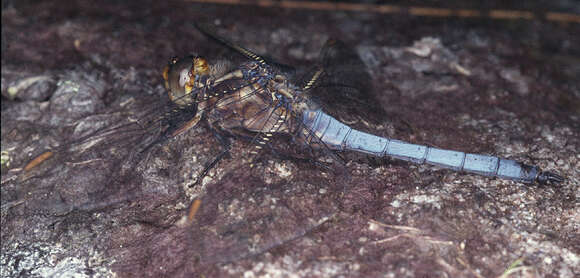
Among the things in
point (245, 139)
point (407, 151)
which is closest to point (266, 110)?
point (245, 139)

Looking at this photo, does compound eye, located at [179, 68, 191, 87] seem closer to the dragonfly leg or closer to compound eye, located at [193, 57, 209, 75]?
compound eye, located at [193, 57, 209, 75]

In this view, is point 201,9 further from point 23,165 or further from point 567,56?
point 567,56

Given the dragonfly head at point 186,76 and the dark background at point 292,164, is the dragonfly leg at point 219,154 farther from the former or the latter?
the dragonfly head at point 186,76

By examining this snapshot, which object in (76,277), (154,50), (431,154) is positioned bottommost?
(76,277)

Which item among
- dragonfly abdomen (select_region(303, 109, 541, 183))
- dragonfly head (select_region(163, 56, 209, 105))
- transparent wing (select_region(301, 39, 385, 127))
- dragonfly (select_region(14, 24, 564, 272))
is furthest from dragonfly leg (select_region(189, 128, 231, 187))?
transparent wing (select_region(301, 39, 385, 127))

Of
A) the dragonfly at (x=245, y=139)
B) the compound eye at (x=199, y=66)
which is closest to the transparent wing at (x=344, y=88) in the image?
the dragonfly at (x=245, y=139)

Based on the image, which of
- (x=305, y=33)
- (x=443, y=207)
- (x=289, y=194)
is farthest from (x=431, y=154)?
(x=305, y=33)

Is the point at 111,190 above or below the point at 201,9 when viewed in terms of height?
below

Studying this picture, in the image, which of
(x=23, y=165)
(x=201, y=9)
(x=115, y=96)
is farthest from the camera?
(x=201, y=9)
